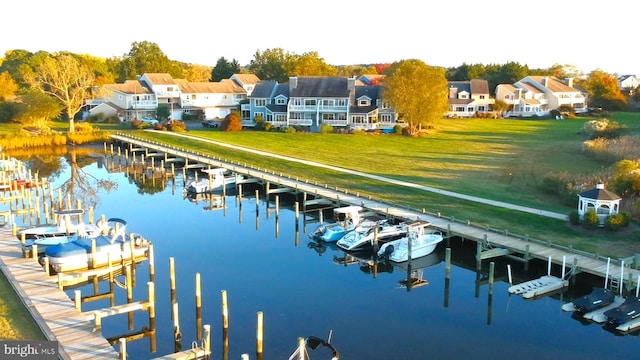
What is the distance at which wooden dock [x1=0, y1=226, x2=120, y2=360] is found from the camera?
65.9 ft

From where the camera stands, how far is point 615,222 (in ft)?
113

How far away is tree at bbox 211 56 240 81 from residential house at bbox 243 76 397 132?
1494 inches

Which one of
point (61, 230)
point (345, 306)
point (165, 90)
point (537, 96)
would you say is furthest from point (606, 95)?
point (61, 230)

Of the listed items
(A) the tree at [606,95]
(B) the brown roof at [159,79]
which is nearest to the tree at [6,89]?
(B) the brown roof at [159,79]

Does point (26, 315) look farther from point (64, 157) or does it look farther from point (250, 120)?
point (250, 120)

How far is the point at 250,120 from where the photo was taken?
9512 cm

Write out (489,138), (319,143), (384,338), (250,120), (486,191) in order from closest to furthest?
1. (384,338)
2. (486,191)
3. (319,143)
4. (489,138)
5. (250,120)

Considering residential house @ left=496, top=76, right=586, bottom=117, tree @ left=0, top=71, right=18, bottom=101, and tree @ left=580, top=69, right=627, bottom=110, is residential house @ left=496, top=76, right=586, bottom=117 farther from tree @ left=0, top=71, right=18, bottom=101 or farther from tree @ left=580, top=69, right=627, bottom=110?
tree @ left=0, top=71, right=18, bottom=101

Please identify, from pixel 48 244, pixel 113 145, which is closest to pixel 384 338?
pixel 48 244

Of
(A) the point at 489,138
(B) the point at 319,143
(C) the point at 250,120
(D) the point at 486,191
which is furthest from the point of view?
(C) the point at 250,120

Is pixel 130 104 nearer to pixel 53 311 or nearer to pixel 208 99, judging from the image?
pixel 208 99

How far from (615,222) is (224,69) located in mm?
105969

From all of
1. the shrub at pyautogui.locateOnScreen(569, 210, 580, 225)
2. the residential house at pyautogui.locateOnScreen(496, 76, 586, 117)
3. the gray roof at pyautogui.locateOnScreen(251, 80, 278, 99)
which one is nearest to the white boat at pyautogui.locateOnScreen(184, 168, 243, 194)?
the shrub at pyautogui.locateOnScreen(569, 210, 580, 225)

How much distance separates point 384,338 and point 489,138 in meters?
64.1
